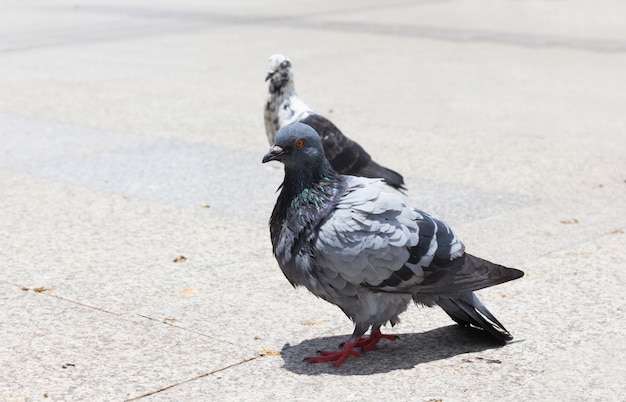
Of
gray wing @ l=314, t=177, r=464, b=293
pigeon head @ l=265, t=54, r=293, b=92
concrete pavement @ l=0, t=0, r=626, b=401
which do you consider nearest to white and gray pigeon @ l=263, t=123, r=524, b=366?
gray wing @ l=314, t=177, r=464, b=293

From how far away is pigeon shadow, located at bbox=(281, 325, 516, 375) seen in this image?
4453 millimetres

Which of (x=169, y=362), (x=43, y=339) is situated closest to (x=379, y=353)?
(x=169, y=362)

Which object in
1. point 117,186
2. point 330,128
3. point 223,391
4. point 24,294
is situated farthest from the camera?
point 117,186

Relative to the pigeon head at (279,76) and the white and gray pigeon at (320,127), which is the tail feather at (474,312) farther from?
the pigeon head at (279,76)

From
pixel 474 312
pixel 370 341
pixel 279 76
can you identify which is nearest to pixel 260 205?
pixel 279 76

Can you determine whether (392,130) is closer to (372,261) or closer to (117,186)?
(117,186)

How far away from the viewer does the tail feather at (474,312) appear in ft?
15.0

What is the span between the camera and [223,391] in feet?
13.6

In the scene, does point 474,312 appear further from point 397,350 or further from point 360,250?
point 360,250

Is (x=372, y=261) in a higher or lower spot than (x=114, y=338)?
higher

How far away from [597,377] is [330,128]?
312 cm

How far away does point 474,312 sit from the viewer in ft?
15.1

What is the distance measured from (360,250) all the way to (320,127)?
274 cm

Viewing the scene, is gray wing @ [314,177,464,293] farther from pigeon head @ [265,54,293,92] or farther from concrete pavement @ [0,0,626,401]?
pigeon head @ [265,54,293,92]
